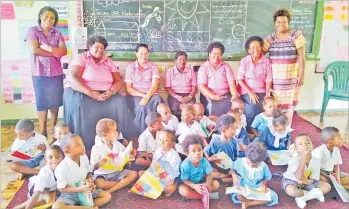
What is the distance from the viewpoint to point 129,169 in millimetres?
2441

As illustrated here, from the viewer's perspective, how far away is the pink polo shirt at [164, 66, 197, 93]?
2457 millimetres

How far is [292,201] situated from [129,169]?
3.36 feet

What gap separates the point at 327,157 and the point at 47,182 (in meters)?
1.72

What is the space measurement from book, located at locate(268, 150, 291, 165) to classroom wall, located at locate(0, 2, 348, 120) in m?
0.32

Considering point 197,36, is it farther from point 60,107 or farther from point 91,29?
point 60,107

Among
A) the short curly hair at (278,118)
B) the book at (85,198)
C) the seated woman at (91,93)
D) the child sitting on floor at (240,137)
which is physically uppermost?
the seated woman at (91,93)

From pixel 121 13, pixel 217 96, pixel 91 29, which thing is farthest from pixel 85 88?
pixel 217 96

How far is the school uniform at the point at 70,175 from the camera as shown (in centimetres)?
220

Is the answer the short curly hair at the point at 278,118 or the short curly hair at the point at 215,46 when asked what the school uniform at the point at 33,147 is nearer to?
the short curly hair at the point at 215,46

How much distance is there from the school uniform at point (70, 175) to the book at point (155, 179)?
27cm

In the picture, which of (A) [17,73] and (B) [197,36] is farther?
(B) [197,36]

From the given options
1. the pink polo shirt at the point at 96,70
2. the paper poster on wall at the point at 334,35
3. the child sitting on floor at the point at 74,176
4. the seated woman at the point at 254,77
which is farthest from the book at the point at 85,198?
the paper poster on wall at the point at 334,35

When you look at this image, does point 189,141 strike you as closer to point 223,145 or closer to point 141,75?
point 223,145

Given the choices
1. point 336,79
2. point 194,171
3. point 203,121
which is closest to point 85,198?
point 194,171
